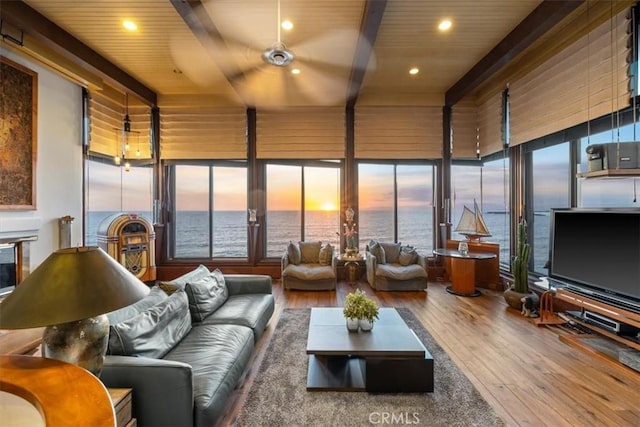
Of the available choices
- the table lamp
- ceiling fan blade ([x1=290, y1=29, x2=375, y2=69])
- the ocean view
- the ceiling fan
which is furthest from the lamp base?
the ocean view

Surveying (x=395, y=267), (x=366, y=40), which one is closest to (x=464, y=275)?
(x=395, y=267)

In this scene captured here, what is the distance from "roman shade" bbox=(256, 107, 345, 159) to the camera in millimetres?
6051

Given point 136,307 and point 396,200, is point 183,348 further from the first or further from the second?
point 396,200

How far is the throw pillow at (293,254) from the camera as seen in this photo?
5.61m

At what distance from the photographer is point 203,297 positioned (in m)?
2.95

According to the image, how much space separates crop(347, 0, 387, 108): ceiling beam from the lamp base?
11.7ft

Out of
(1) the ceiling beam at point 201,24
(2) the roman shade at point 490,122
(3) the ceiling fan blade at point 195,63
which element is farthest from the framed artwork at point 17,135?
(2) the roman shade at point 490,122

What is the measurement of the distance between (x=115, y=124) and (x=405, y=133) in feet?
18.6

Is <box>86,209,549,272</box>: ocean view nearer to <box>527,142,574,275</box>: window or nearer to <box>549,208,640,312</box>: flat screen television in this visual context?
<box>527,142,574,275</box>: window

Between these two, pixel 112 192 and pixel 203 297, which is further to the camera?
pixel 112 192

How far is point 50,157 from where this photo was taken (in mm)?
4371

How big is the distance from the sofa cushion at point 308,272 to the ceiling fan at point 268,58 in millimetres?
3193

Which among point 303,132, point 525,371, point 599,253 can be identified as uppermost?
point 303,132

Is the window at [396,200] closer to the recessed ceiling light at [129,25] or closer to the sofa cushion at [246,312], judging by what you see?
the sofa cushion at [246,312]
